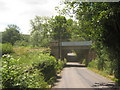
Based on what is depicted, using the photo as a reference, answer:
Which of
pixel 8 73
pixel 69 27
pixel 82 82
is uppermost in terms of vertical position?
pixel 69 27

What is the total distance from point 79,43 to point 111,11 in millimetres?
29713

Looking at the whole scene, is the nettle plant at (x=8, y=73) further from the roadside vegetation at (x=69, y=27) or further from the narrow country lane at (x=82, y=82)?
the narrow country lane at (x=82, y=82)

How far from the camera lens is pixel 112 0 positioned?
975cm

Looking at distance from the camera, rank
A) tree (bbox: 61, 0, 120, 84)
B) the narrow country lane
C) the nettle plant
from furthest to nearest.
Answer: the narrow country lane, tree (bbox: 61, 0, 120, 84), the nettle plant

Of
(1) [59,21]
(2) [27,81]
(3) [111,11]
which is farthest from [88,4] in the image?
(2) [27,81]

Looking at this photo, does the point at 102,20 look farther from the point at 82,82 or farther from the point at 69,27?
the point at 82,82

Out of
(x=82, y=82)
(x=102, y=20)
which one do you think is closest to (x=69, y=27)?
(x=102, y=20)

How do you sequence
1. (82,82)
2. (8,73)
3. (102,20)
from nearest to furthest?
1. (8,73)
2. (102,20)
3. (82,82)

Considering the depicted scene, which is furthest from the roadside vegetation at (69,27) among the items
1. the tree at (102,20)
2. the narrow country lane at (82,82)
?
the narrow country lane at (82,82)

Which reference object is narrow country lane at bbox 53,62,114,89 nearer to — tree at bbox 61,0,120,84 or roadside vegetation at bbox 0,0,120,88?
roadside vegetation at bbox 0,0,120,88

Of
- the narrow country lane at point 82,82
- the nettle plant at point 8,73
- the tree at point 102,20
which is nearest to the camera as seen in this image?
the nettle plant at point 8,73

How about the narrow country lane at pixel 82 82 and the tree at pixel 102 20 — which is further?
the narrow country lane at pixel 82 82

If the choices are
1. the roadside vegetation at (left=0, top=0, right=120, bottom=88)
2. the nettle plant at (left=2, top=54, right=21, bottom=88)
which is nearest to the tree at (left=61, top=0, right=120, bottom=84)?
the roadside vegetation at (left=0, top=0, right=120, bottom=88)

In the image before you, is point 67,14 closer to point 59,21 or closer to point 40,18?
point 59,21
